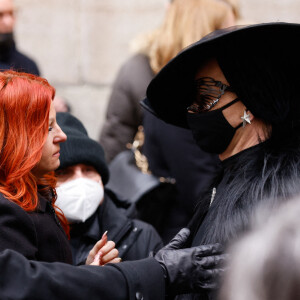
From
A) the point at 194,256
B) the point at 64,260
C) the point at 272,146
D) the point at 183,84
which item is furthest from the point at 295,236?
the point at 183,84

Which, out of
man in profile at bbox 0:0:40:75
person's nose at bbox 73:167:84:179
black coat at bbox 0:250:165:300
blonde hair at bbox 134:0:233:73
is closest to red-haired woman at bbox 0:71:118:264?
black coat at bbox 0:250:165:300

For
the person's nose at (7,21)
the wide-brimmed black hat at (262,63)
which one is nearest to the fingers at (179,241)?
the wide-brimmed black hat at (262,63)

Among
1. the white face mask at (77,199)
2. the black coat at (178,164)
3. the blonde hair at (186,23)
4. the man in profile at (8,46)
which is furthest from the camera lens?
the man in profile at (8,46)

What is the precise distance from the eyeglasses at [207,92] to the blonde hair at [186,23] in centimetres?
111

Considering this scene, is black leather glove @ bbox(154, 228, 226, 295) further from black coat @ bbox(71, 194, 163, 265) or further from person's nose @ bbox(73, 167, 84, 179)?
person's nose @ bbox(73, 167, 84, 179)

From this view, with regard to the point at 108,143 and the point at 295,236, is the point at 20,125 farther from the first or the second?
the point at 108,143

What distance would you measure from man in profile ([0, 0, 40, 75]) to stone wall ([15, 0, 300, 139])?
1499 mm

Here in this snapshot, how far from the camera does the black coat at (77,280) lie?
195 centimetres

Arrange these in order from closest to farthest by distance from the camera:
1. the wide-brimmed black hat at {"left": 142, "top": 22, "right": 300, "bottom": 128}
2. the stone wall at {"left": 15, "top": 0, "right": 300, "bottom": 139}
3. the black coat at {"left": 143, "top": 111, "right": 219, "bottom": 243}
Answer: the wide-brimmed black hat at {"left": 142, "top": 22, "right": 300, "bottom": 128}
the black coat at {"left": 143, "top": 111, "right": 219, "bottom": 243}
the stone wall at {"left": 15, "top": 0, "right": 300, "bottom": 139}

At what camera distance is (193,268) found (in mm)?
2031

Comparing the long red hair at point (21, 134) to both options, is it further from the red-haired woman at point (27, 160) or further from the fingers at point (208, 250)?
the fingers at point (208, 250)

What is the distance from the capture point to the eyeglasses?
244 cm

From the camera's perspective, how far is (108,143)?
436cm

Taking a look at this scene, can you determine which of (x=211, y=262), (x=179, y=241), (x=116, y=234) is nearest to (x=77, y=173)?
(x=116, y=234)
